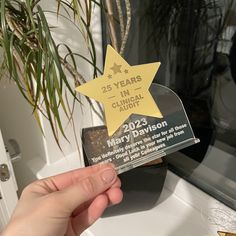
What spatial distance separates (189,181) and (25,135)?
0.61 m

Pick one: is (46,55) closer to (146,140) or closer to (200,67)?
(146,140)

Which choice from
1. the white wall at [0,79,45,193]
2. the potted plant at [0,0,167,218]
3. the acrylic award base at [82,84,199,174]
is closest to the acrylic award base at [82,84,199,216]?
the acrylic award base at [82,84,199,174]

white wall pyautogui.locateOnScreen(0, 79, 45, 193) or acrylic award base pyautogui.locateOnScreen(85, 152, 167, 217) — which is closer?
acrylic award base pyautogui.locateOnScreen(85, 152, 167, 217)

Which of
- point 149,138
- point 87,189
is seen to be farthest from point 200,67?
point 87,189

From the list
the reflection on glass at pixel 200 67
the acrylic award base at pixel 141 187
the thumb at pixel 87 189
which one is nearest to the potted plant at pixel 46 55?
the acrylic award base at pixel 141 187

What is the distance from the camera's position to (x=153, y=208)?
37.6 inches

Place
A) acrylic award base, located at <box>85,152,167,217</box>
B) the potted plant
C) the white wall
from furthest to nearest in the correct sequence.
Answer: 1. the white wall
2. acrylic award base, located at <box>85,152,167,217</box>
3. the potted plant

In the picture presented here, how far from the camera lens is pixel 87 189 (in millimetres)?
566

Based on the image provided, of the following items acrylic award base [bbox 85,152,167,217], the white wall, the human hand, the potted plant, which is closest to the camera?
the human hand

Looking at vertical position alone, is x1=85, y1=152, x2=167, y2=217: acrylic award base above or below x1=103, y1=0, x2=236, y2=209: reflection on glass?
below

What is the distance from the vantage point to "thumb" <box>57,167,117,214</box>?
1.83ft

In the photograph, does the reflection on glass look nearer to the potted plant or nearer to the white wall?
the potted plant

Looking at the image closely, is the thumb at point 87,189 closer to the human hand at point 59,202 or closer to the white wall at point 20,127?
the human hand at point 59,202

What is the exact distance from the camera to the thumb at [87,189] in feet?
1.83
